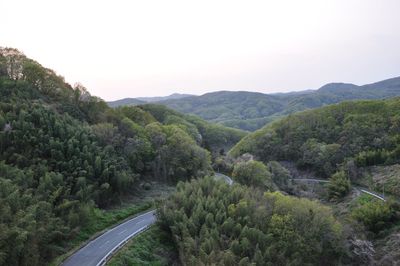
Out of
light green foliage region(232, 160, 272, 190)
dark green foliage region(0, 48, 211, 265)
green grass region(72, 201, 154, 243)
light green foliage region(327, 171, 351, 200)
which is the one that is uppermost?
dark green foliage region(0, 48, 211, 265)

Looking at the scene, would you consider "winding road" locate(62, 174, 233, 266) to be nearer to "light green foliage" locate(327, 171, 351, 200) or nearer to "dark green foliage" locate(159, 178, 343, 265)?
"dark green foliage" locate(159, 178, 343, 265)

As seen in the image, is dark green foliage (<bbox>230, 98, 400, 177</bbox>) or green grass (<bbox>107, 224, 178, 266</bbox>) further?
dark green foliage (<bbox>230, 98, 400, 177</bbox>)

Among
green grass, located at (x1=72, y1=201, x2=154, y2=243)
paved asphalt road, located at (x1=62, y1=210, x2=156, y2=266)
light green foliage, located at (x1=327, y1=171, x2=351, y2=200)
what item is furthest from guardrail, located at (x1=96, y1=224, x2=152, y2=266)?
light green foliage, located at (x1=327, y1=171, x2=351, y2=200)

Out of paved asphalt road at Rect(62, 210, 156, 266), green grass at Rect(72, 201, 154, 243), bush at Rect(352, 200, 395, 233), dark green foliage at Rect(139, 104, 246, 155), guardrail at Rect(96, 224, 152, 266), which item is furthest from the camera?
dark green foliage at Rect(139, 104, 246, 155)

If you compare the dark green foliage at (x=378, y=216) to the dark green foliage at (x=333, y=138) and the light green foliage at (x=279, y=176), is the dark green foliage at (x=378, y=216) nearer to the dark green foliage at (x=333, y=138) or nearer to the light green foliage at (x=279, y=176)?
the light green foliage at (x=279, y=176)

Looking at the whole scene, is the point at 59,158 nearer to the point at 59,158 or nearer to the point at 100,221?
the point at 59,158

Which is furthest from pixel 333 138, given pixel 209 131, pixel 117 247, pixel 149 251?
pixel 117 247

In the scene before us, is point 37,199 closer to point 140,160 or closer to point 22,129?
point 22,129
